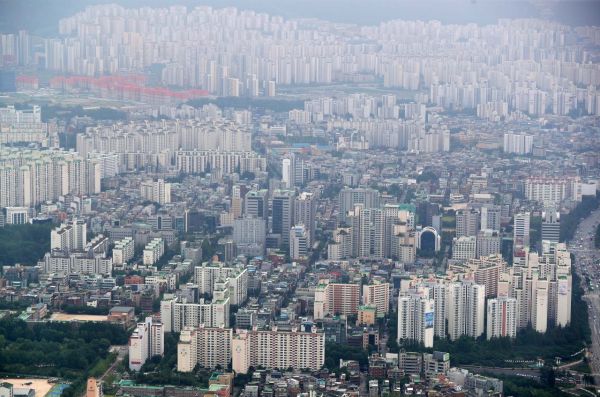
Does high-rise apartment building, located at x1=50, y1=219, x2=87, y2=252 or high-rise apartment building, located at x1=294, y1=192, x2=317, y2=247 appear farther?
high-rise apartment building, located at x1=294, y1=192, x2=317, y2=247

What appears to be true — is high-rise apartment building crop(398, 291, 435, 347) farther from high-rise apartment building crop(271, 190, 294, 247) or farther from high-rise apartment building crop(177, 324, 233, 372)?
high-rise apartment building crop(271, 190, 294, 247)

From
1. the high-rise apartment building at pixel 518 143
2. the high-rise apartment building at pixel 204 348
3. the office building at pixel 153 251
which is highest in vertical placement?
the high-rise apartment building at pixel 518 143

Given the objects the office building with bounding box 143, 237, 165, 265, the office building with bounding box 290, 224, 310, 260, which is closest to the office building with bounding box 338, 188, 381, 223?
the office building with bounding box 290, 224, 310, 260

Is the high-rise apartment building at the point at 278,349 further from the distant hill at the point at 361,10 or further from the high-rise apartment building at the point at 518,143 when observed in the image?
the high-rise apartment building at the point at 518,143

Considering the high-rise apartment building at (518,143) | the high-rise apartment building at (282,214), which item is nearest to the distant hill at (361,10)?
the high-rise apartment building at (518,143)

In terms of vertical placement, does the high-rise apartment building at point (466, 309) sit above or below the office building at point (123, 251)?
below

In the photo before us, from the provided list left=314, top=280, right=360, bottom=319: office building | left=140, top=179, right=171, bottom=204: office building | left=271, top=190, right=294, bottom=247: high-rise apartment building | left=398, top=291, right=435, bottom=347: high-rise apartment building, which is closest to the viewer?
left=398, top=291, right=435, bottom=347: high-rise apartment building

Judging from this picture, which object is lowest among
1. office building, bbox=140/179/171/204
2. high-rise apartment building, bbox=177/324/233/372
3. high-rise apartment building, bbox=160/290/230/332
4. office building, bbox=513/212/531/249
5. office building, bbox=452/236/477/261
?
high-rise apartment building, bbox=177/324/233/372

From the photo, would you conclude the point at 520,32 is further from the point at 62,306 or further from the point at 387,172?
the point at 62,306

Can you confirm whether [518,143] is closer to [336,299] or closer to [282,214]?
[282,214]

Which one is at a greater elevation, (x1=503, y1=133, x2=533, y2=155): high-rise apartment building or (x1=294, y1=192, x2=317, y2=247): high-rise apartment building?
(x1=503, y1=133, x2=533, y2=155): high-rise apartment building
